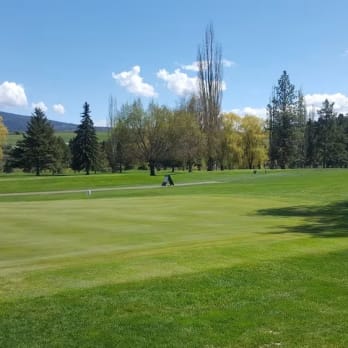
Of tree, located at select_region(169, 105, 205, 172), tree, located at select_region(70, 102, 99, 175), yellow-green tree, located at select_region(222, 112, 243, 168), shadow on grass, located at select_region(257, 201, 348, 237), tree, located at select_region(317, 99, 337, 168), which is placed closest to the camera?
shadow on grass, located at select_region(257, 201, 348, 237)

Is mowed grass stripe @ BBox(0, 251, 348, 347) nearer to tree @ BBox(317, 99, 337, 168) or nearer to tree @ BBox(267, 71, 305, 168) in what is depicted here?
tree @ BBox(267, 71, 305, 168)

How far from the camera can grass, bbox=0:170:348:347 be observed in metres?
5.74

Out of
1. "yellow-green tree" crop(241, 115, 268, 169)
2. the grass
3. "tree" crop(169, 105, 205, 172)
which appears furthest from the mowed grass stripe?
"yellow-green tree" crop(241, 115, 268, 169)

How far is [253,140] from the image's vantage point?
332 ft

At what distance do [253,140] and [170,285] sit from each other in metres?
95.3

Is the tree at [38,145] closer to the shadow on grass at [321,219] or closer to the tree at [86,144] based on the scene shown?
the tree at [86,144]

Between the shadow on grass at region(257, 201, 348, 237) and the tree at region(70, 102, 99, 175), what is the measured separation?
68511 mm

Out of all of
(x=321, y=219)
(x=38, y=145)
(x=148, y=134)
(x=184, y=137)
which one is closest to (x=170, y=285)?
(x=321, y=219)

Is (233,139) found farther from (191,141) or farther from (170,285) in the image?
(170,285)

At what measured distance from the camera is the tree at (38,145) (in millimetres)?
85625

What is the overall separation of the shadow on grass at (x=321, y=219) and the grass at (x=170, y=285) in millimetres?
270

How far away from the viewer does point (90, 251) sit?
35.4 ft

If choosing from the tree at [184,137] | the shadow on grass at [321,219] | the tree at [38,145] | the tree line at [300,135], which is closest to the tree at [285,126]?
the tree line at [300,135]

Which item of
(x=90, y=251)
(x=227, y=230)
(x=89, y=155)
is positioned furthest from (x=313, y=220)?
(x=89, y=155)
